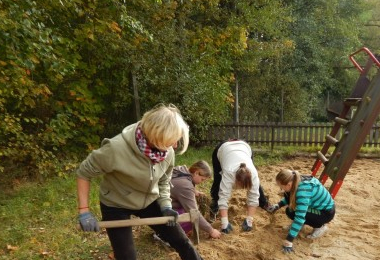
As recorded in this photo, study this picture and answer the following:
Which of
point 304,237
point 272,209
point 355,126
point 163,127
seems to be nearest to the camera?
point 163,127

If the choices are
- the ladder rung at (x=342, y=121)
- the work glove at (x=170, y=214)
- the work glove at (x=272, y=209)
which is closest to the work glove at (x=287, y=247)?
the work glove at (x=272, y=209)

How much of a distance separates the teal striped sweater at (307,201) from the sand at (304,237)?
31 centimetres

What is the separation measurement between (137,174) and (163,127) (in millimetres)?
403

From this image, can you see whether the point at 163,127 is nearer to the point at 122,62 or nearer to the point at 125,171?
the point at 125,171

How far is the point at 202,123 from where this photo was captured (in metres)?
8.99

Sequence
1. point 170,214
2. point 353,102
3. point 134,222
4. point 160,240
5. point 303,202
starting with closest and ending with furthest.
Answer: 1. point 134,222
2. point 170,214
3. point 303,202
4. point 160,240
5. point 353,102

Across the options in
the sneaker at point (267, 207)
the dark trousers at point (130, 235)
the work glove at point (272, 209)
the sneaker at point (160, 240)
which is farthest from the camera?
the sneaker at point (267, 207)

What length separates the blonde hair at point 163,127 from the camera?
1908mm

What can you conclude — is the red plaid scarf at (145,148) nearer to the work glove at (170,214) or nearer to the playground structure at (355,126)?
the work glove at (170,214)

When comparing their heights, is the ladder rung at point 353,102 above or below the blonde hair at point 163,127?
below

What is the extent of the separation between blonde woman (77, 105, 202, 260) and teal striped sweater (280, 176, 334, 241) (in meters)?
1.22

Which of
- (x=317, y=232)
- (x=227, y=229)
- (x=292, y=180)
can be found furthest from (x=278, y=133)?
(x=292, y=180)

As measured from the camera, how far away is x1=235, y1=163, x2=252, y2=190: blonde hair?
3469 millimetres

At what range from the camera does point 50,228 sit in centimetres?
378
